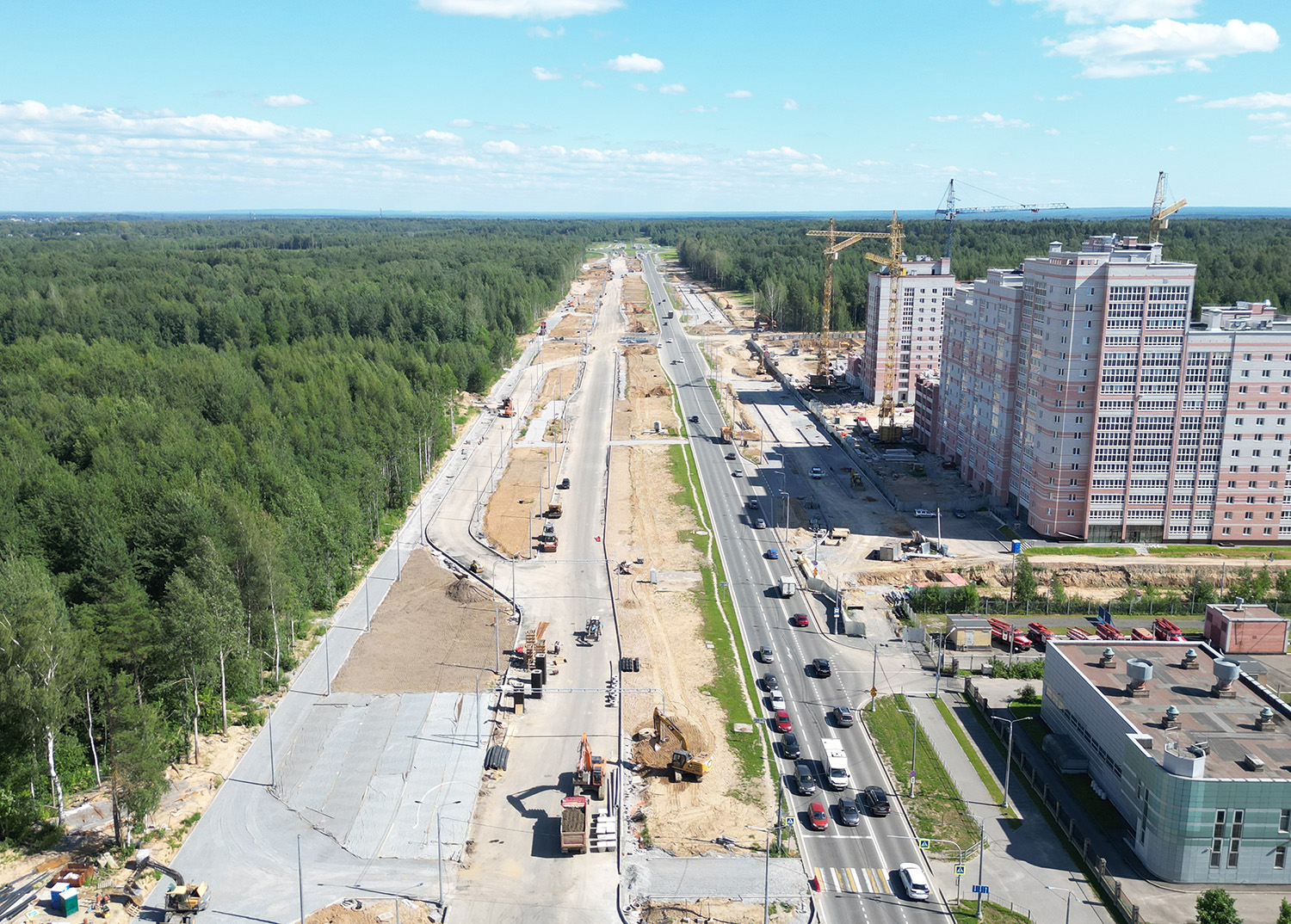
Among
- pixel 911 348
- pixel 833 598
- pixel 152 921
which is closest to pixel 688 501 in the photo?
pixel 833 598

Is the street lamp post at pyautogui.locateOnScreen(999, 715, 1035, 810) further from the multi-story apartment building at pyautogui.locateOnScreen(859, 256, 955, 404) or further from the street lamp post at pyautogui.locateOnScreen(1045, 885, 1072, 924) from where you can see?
the multi-story apartment building at pyautogui.locateOnScreen(859, 256, 955, 404)

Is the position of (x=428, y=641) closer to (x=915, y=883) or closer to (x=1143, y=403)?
(x=915, y=883)

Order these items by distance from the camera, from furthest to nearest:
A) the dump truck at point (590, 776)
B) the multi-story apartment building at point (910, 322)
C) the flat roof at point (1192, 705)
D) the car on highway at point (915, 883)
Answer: the multi-story apartment building at point (910, 322) < the dump truck at point (590, 776) < the flat roof at point (1192, 705) < the car on highway at point (915, 883)

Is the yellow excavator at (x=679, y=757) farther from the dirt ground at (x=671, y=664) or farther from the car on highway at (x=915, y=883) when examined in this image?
the car on highway at (x=915, y=883)

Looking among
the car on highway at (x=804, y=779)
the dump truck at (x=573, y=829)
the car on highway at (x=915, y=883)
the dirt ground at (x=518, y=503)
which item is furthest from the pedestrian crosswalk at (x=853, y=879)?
the dirt ground at (x=518, y=503)

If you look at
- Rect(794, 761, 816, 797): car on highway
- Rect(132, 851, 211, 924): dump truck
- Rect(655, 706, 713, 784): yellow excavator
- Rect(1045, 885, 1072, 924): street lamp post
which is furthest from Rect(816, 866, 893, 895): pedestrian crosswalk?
Rect(132, 851, 211, 924): dump truck

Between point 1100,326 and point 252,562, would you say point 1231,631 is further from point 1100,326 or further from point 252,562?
point 252,562
